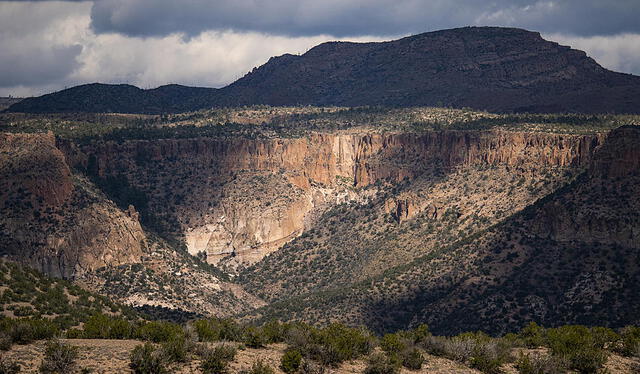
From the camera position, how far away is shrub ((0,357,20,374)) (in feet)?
126

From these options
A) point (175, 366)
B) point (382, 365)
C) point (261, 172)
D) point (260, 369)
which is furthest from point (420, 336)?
point (261, 172)

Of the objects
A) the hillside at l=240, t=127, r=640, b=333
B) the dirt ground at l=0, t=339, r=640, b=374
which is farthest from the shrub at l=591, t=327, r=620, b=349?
the hillside at l=240, t=127, r=640, b=333

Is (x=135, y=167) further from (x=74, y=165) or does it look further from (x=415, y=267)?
(x=415, y=267)

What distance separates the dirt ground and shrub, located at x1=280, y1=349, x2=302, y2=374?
0.43 metres

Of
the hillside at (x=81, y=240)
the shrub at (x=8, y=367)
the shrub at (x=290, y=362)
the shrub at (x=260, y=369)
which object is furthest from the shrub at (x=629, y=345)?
the hillside at (x=81, y=240)

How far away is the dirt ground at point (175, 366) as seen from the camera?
41.5 metres

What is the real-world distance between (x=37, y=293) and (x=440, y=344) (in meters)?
35.6

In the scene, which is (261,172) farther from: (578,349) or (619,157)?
(578,349)

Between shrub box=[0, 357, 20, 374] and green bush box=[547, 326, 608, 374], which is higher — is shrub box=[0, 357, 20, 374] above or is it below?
above

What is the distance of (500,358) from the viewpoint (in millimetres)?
49688

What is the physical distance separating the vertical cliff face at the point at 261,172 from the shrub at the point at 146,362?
83.0m

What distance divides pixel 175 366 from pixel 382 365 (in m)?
11.1

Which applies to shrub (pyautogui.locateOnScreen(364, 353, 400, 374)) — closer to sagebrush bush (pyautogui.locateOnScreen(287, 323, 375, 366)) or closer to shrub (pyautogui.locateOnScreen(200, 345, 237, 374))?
sagebrush bush (pyautogui.locateOnScreen(287, 323, 375, 366))

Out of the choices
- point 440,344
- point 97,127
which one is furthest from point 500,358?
point 97,127
